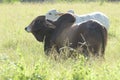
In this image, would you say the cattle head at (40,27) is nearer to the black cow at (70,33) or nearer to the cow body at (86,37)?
the black cow at (70,33)

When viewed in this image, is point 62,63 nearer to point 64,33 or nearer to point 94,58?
point 94,58

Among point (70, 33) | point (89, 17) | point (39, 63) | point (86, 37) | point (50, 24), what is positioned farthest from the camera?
point (89, 17)

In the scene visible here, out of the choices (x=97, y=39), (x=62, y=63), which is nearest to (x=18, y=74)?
(x=62, y=63)

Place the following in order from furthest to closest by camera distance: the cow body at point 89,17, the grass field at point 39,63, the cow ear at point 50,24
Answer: the cow body at point 89,17
the cow ear at point 50,24
the grass field at point 39,63

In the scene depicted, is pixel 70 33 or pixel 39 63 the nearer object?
pixel 39 63

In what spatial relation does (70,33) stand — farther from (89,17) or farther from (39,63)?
(39,63)

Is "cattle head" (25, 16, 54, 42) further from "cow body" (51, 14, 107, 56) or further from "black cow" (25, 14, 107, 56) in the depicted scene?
"cow body" (51, 14, 107, 56)

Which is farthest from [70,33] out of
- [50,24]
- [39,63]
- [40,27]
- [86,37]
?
[39,63]

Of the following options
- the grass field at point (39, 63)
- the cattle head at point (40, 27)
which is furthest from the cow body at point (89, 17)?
the cattle head at point (40, 27)

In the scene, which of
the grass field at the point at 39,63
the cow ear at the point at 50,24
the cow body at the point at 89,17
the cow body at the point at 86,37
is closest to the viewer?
the grass field at the point at 39,63

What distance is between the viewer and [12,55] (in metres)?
9.41

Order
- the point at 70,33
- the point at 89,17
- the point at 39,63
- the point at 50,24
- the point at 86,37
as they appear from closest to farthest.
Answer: the point at 39,63, the point at 86,37, the point at 70,33, the point at 50,24, the point at 89,17

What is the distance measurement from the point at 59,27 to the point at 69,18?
0.29m

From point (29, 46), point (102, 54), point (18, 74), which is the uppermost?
point (18, 74)
